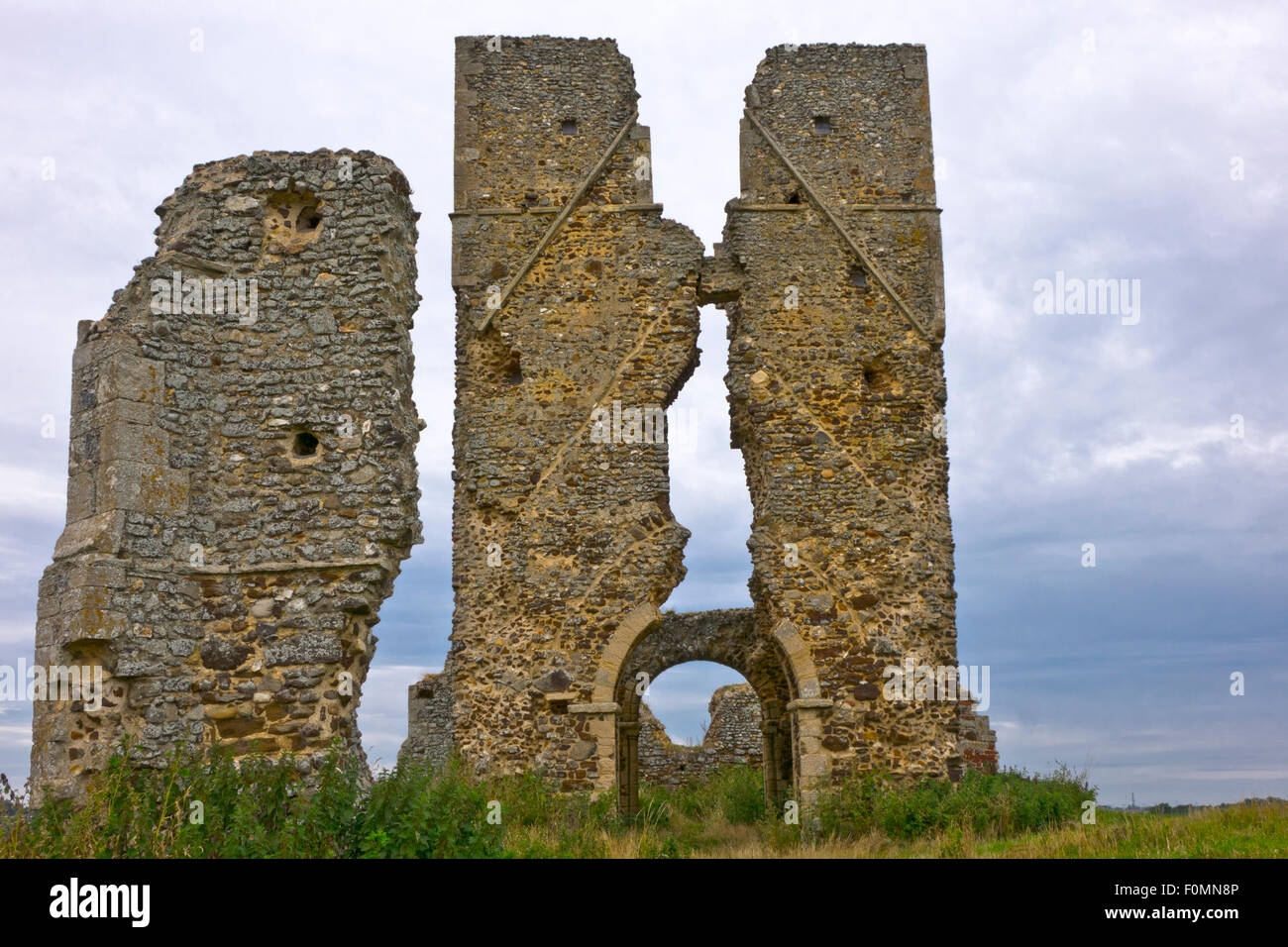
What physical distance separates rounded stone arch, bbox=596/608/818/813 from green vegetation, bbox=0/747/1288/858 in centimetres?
90

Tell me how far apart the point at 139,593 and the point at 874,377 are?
33.8 ft

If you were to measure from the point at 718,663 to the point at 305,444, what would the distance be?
10974 millimetres

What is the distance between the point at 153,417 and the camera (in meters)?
7.82

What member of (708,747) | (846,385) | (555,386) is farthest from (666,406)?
(708,747)

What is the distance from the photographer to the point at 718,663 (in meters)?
18.1

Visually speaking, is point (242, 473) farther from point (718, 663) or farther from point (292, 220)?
point (718, 663)

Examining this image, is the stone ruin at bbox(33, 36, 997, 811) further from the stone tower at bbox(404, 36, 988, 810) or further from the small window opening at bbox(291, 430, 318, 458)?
the small window opening at bbox(291, 430, 318, 458)

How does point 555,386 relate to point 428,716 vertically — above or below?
above

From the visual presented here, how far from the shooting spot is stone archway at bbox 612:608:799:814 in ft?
53.0

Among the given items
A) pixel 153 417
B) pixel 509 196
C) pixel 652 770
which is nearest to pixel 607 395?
pixel 509 196

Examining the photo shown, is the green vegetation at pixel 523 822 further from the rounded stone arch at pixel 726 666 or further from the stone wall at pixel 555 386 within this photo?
the stone wall at pixel 555 386

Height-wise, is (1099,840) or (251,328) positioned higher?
(251,328)

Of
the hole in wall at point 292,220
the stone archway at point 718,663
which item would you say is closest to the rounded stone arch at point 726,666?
the stone archway at point 718,663
